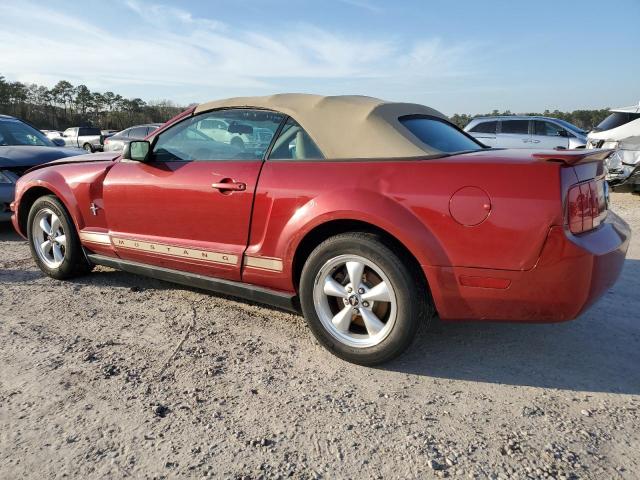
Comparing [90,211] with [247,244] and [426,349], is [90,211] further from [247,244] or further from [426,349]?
[426,349]

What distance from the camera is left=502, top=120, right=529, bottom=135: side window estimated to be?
45.6 ft

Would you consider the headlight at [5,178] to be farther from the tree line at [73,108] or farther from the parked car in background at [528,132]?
the tree line at [73,108]

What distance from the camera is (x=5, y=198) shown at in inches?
232

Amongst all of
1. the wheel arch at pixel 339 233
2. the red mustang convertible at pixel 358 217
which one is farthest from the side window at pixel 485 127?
the wheel arch at pixel 339 233

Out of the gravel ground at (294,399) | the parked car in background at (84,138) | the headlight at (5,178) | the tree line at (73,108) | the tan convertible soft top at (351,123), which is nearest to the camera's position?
the gravel ground at (294,399)

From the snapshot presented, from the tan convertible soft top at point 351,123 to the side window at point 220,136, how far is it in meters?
0.10

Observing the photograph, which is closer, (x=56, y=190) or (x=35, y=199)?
(x=56, y=190)

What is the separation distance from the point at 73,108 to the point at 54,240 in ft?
224

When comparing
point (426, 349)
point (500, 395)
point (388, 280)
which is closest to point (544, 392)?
point (500, 395)

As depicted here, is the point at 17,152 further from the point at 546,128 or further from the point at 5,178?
the point at 546,128

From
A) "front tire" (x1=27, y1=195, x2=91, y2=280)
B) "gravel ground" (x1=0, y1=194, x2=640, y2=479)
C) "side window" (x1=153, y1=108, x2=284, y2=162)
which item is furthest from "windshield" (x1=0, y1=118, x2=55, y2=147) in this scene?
"side window" (x1=153, y1=108, x2=284, y2=162)

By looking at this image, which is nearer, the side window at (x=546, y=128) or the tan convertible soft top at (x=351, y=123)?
the tan convertible soft top at (x=351, y=123)

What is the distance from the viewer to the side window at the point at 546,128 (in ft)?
45.4

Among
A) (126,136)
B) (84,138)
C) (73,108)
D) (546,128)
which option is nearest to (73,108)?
(73,108)
